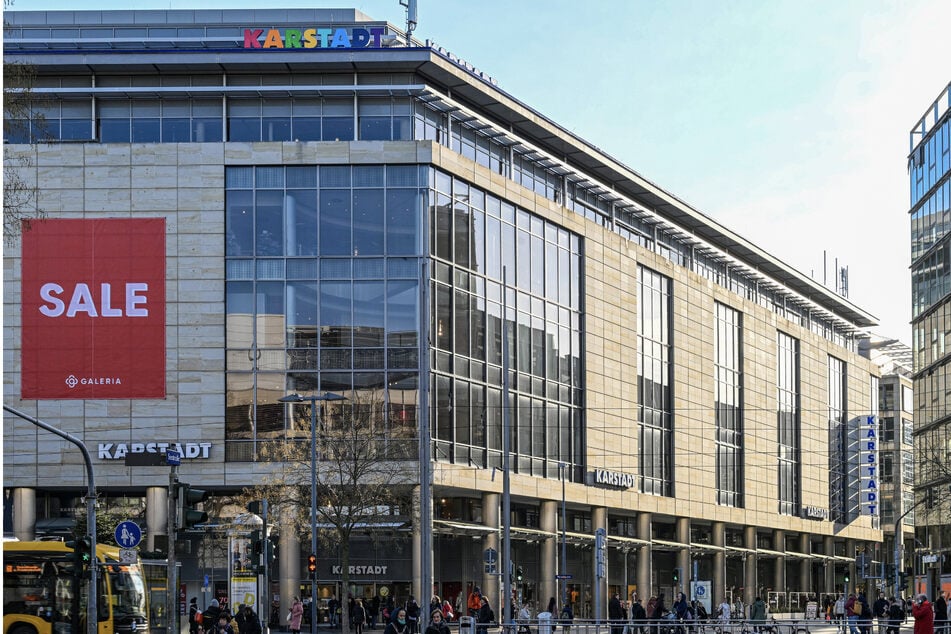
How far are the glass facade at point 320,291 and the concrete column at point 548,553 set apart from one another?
12155 mm

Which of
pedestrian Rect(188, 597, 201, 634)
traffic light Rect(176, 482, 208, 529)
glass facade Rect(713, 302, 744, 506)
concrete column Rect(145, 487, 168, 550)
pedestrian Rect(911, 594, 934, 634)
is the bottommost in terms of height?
pedestrian Rect(188, 597, 201, 634)

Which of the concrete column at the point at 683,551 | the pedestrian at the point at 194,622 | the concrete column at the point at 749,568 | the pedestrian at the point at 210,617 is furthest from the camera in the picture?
the concrete column at the point at 749,568

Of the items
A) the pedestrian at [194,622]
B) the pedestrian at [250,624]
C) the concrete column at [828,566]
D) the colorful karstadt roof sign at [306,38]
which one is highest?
the colorful karstadt roof sign at [306,38]

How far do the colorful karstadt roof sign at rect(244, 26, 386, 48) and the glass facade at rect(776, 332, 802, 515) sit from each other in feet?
157

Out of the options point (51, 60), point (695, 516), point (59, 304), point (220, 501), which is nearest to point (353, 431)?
point (220, 501)

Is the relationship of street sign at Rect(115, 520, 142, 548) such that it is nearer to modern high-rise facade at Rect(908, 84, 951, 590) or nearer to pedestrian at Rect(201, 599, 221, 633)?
pedestrian at Rect(201, 599, 221, 633)

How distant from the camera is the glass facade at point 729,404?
87.9 meters

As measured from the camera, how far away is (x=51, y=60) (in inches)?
2313

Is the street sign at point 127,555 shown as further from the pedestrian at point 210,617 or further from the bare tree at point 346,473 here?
the bare tree at point 346,473

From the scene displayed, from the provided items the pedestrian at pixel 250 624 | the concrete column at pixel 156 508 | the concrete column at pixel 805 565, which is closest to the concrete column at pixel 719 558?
the concrete column at pixel 805 565

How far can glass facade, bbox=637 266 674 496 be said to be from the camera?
78.1 m

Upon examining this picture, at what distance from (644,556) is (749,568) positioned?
57.0ft

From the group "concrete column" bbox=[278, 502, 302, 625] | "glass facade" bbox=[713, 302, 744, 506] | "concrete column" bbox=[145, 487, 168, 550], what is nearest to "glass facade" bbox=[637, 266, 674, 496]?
"glass facade" bbox=[713, 302, 744, 506]

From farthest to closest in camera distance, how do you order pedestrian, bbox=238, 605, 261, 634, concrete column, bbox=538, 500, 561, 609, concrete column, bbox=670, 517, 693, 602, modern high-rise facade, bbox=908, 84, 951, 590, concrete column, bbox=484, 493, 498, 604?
concrete column, bbox=670, 517, 693, 602, concrete column, bbox=538, 500, 561, 609, concrete column, bbox=484, 493, 498, 604, modern high-rise facade, bbox=908, 84, 951, 590, pedestrian, bbox=238, 605, 261, 634
